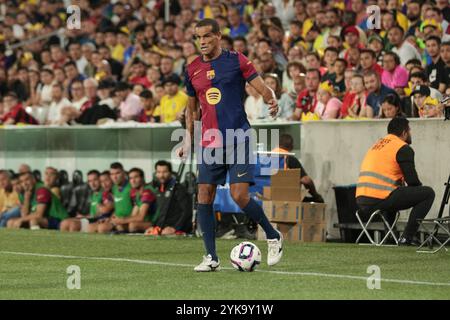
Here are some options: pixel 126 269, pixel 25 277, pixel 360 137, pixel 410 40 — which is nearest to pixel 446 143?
pixel 360 137

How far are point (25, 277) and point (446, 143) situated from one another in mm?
6653

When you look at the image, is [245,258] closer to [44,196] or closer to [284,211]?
[284,211]

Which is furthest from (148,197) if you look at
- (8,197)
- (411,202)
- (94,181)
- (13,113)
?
(411,202)

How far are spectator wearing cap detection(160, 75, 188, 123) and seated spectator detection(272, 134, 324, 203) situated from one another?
3239mm

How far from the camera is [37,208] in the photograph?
18.8 metres

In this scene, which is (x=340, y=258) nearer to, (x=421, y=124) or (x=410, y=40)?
(x=421, y=124)

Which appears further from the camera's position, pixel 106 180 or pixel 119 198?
pixel 106 180

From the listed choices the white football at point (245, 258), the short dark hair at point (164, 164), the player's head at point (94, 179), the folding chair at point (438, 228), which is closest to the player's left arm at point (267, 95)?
the white football at point (245, 258)

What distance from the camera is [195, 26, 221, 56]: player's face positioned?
33.4 feet

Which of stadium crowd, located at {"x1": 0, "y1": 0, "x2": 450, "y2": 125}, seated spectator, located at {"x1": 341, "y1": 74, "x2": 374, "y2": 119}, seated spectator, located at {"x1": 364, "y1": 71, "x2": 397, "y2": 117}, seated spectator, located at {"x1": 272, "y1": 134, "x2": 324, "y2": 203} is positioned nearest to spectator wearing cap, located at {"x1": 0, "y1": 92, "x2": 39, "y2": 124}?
stadium crowd, located at {"x1": 0, "y1": 0, "x2": 450, "y2": 125}

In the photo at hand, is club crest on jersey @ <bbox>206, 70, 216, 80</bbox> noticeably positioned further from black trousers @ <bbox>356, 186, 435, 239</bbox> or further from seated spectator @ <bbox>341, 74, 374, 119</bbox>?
seated spectator @ <bbox>341, 74, 374, 119</bbox>

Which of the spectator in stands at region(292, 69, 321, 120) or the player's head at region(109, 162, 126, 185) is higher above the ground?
the spectator in stands at region(292, 69, 321, 120)

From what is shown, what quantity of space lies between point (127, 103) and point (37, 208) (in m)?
2.40

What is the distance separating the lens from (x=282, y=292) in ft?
28.1
